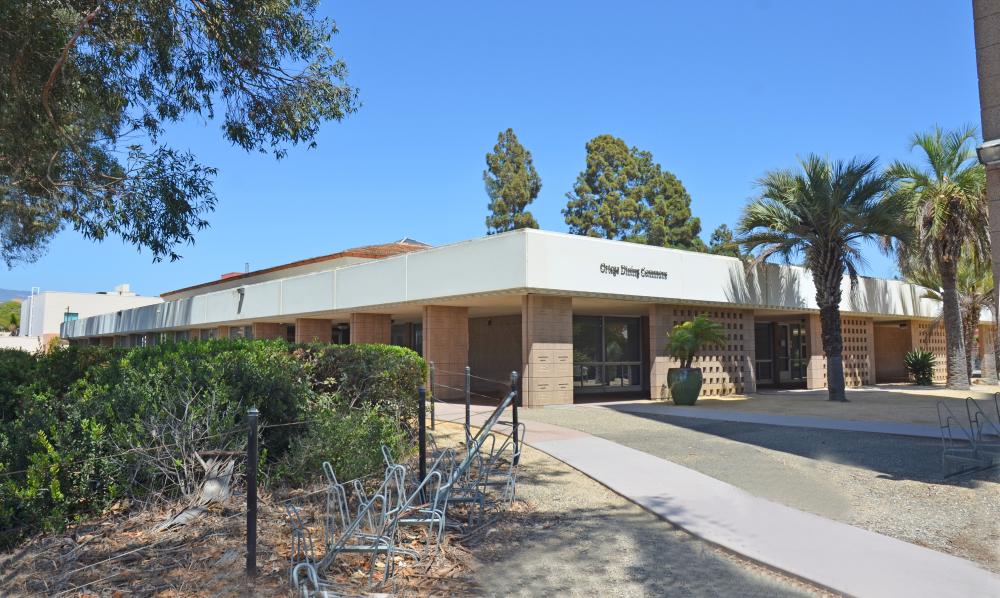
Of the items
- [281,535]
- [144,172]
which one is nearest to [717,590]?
[281,535]

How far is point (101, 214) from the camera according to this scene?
35.4 ft

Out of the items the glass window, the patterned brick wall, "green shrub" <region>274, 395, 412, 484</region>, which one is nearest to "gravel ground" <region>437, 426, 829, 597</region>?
"green shrub" <region>274, 395, 412, 484</region>

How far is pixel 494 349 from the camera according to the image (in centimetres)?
2559

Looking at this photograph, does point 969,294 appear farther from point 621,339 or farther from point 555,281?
point 555,281

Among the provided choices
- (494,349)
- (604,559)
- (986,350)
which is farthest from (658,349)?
(986,350)

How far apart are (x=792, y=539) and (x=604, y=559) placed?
63.5 inches

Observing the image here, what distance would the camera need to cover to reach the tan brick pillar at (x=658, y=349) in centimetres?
1950

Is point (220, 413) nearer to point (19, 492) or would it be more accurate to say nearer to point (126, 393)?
point (126, 393)

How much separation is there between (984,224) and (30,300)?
7596 cm

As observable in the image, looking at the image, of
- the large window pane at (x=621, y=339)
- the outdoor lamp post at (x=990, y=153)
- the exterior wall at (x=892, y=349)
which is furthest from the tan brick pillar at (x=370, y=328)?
the exterior wall at (x=892, y=349)

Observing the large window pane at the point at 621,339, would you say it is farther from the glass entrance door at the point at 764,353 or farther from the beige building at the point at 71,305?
the beige building at the point at 71,305

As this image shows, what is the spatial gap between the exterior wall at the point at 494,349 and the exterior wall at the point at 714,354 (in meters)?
6.00

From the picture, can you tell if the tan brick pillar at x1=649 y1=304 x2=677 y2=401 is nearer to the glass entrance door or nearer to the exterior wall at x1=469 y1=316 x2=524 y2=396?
the exterior wall at x1=469 y1=316 x2=524 y2=396

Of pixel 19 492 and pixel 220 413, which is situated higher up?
pixel 220 413
